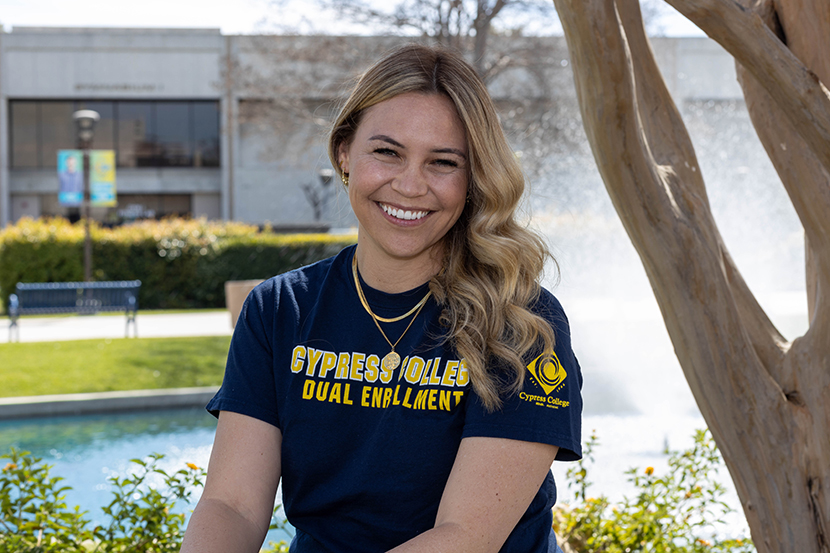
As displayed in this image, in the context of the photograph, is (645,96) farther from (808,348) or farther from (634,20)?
(808,348)

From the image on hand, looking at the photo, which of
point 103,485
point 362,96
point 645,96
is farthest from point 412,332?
point 103,485

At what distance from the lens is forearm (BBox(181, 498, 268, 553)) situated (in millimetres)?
1709

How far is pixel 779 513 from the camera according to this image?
6.96 ft

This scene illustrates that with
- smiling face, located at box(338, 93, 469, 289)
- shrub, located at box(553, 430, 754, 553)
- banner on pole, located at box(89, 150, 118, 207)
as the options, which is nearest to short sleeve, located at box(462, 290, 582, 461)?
smiling face, located at box(338, 93, 469, 289)

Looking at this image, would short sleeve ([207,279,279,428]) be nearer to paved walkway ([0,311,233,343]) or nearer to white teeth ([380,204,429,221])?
white teeth ([380,204,429,221])

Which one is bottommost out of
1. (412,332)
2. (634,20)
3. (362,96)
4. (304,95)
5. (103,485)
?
(103,485)

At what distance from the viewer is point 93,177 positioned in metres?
27.0

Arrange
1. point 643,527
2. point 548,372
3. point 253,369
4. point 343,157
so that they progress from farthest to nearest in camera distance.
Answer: point 643,527, point 343,157, point 253,369, point 548,372

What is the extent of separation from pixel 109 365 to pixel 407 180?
314 inches

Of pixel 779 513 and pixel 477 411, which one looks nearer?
pixel 477 411

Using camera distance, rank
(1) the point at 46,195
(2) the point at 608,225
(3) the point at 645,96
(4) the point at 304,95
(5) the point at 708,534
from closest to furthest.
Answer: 1. (3) the point at 645,96
2. (5) the point at 708,534
3. (2) the point at 608,225
4. (4) the point at 304,95
5. (1) the point at 46,195

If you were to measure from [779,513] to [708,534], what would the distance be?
2444mm

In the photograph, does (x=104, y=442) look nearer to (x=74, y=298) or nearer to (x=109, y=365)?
(x=109, y=365)

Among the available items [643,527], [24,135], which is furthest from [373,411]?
[24,135]
